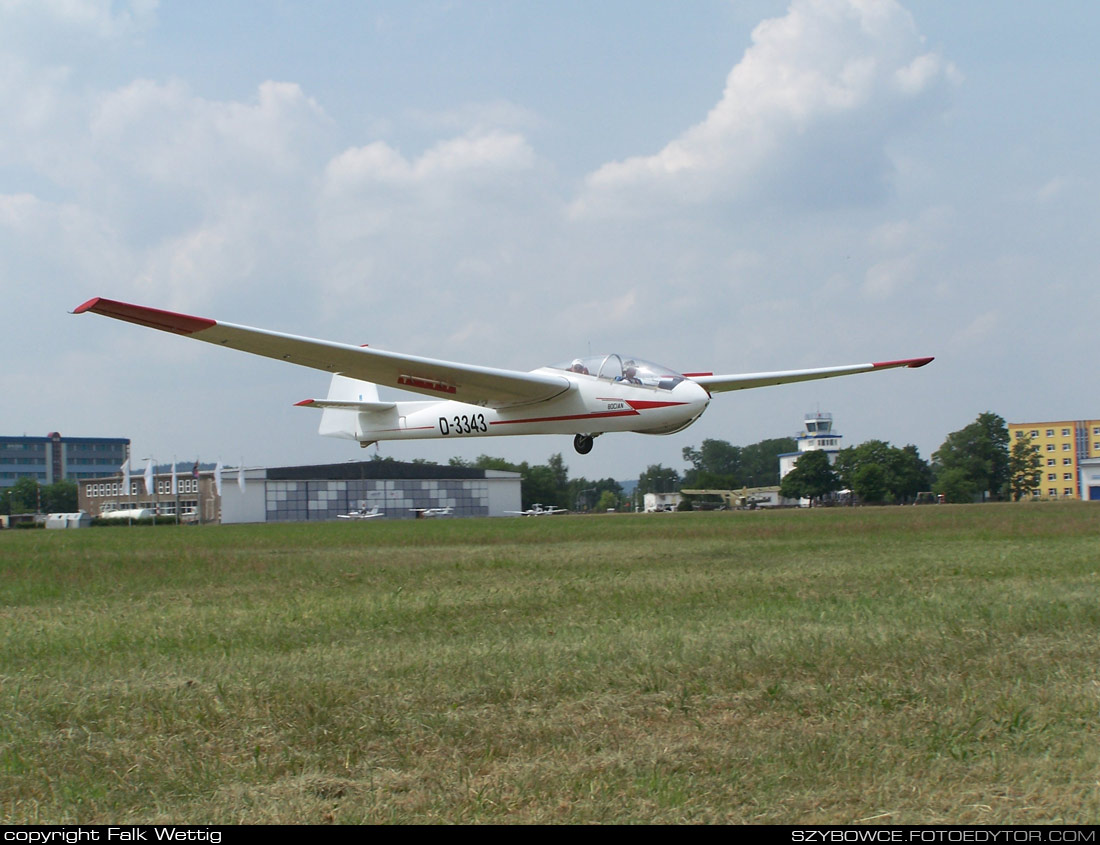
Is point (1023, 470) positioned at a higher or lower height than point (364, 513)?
higher

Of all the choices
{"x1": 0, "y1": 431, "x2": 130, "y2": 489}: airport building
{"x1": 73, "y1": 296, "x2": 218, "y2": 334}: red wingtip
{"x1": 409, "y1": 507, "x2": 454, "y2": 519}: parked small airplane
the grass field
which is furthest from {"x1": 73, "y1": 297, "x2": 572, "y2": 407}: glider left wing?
{"x1": 0, "y1": 431, "x2": 130, "y2": 489}: airport building

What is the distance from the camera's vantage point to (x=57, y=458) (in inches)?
7008

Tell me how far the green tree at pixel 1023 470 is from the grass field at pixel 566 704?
119 metres

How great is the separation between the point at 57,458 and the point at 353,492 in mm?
106984

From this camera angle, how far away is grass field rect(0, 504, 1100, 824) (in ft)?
19.1

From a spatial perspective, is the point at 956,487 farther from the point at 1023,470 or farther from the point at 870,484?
the point at 1023,470

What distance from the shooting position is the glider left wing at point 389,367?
15.6 metres

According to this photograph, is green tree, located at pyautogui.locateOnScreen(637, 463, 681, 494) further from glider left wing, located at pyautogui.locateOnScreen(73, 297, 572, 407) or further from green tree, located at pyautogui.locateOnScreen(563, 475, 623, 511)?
glider left wing, located at pyautogui.locateOnScreen(73, 297, 572, 407)

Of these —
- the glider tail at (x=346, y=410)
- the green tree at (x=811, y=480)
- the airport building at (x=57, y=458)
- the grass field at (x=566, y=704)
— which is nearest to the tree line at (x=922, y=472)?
the green tree at (x=811, y=480)

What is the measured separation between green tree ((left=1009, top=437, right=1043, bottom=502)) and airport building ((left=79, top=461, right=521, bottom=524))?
211 feet

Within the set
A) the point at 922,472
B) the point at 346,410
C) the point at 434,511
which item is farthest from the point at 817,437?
the point at 346,410

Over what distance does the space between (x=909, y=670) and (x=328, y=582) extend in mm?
12007

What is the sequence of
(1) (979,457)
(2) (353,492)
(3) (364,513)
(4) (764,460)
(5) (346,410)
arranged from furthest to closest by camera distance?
(4) (764,460)
(1) (979,457)
(2) (353,492)
(3) (364,513)
(5) (346,410)
